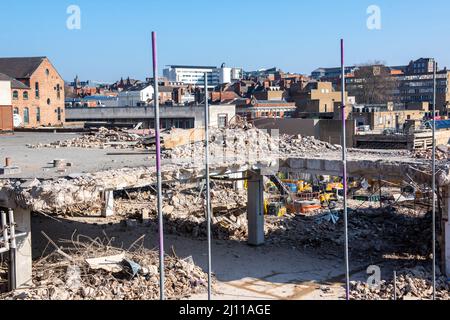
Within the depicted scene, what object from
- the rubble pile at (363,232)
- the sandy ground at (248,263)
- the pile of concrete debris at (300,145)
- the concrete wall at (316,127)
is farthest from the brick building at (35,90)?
the rubble pile at (363,232)

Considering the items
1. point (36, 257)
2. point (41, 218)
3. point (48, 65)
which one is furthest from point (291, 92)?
point (36, 257)

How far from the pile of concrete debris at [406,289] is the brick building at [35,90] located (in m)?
35.6

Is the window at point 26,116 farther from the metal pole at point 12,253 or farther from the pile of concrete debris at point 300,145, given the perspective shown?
the metal pole at point 12,253

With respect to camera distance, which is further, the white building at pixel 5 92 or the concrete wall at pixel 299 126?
the concrete wall at pixel 299 126

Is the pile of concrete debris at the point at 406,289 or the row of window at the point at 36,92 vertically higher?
the row of window at the point at 36,92

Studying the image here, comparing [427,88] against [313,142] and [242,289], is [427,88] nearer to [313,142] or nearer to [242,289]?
[313,142]

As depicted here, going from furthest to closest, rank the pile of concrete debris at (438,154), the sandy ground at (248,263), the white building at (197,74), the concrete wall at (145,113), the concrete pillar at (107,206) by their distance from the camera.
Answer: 1. the concrete wall at (145,113)
2. the concrete pillar at (107,206)
3. the pile of concrete debris at (438,154)
4. the sandy ground at (248,263)
5. the white building at (197,74)

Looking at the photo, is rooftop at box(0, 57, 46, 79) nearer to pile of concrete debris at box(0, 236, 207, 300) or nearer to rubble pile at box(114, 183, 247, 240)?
rubble pile at box(114, 183, 247, 240)

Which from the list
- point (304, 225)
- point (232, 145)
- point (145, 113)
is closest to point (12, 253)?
point (232, 145)

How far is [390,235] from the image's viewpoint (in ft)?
71.2

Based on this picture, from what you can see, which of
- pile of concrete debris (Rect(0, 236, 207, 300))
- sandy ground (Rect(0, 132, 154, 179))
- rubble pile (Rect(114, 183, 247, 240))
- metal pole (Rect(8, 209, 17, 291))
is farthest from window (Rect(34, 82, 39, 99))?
metal pole (Rect(8, 209, 17, 291))

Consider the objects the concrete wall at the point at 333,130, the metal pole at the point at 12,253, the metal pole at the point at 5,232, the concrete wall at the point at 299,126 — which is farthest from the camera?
the concrete wall at the point at 299,126

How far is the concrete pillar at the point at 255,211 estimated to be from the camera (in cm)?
2025

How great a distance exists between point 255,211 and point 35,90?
107 feet
